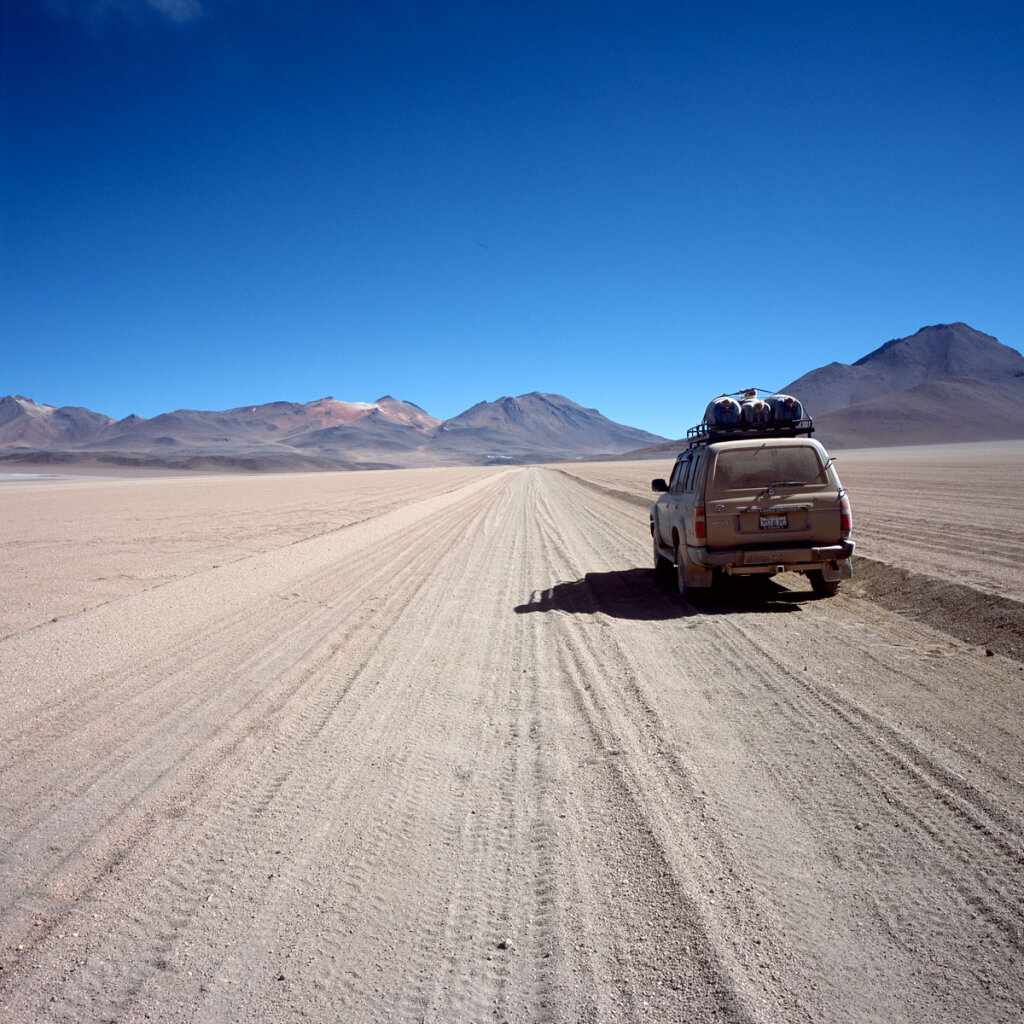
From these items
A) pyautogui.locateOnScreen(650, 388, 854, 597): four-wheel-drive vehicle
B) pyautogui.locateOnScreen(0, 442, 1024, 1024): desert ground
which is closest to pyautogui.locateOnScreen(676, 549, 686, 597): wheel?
pyautogui.locateOnScreen(650, 388, 854, 597): four-wheel-drive vehicle

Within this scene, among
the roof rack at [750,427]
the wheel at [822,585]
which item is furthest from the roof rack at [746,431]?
the wheel at [822,585]

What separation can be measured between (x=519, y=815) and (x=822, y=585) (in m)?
6.43

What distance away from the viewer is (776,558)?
27.5ft

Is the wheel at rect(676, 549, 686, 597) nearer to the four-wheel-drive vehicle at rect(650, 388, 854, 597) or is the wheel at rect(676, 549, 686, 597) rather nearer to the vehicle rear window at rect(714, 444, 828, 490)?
the four-wheel-drive vehicle at rect(650, 388, 854, 597)

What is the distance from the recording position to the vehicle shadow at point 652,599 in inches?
343

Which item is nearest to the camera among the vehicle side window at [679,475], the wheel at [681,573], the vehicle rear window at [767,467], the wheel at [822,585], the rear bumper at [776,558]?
the rear bumper at [776,558]

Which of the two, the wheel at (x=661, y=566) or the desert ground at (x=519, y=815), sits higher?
the wheel at (x=661, y=566)

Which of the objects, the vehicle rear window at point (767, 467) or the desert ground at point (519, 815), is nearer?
the desert ground at point (519, 815)

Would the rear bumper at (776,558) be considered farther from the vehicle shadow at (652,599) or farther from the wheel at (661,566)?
the wheel at (661,566)

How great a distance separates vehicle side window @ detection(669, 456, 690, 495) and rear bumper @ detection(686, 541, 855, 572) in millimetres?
1957

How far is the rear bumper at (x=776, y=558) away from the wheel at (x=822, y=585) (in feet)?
1.57

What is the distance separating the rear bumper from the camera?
8.39 meters

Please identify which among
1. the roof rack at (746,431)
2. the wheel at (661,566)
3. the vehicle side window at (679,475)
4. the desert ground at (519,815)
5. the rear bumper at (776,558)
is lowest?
the desert ground at (519,815)

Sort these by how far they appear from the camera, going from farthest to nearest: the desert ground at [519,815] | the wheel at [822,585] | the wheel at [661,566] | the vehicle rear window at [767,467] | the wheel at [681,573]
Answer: the wheel at [661,566] < the wheel at [681,573] < the wheel at [822,585] < the vehicle rear window at [767,467] < the desert ground at [519,815]
